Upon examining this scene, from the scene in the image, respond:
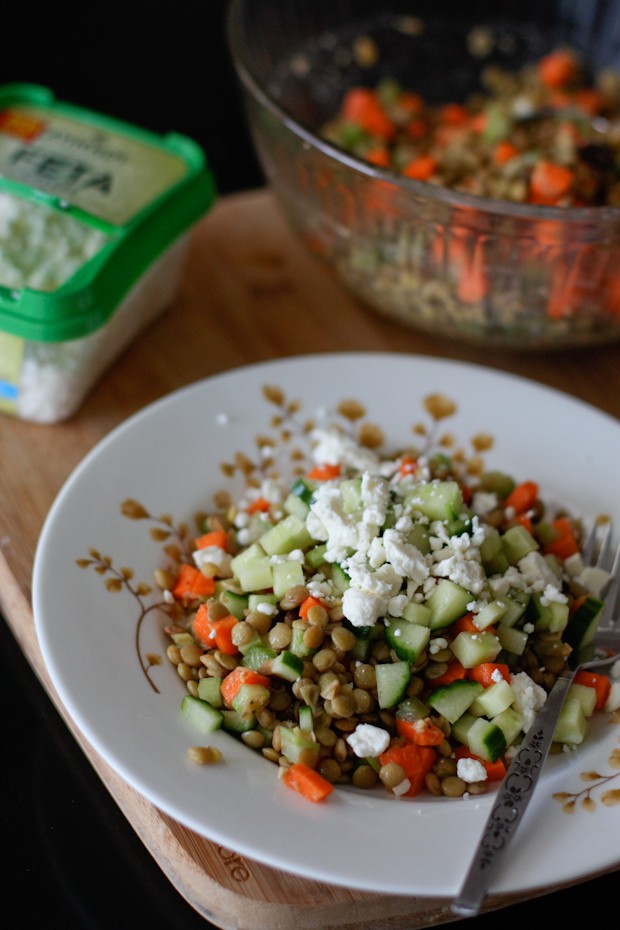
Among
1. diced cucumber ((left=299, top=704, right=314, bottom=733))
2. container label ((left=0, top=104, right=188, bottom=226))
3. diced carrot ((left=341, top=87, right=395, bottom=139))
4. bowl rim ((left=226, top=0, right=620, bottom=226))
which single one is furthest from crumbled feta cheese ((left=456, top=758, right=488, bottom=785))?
diced carrot ((left=341, top=87, right=395, bottom=139))

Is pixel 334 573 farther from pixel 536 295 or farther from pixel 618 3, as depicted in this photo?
pixel 618 3

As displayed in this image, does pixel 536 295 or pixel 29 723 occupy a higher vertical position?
pixel 536 295

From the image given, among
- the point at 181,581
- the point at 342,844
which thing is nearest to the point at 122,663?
the point at 181,581

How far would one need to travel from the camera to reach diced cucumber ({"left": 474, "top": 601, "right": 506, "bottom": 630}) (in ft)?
4.58

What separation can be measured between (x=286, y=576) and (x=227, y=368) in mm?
Result: 801

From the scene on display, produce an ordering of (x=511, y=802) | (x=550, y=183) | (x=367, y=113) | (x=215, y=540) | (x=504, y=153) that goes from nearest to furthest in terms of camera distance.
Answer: (x=511, y=802) → (x=215, y=540) → (x=550, y=183) → (x=504, y=153) → (x=367, y=113)

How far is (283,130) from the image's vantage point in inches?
76.2

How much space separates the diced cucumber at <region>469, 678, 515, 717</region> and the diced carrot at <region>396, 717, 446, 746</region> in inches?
2.6

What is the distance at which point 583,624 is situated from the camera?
4.95ft

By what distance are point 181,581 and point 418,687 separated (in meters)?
0.42

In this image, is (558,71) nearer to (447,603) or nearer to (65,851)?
A: (447,603)

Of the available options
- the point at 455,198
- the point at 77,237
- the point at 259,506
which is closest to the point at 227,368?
the point at 77,237

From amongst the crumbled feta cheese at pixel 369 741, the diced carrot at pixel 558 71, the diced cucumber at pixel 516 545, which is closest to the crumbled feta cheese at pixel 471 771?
the crumbled feta cheese at pixel 369 741

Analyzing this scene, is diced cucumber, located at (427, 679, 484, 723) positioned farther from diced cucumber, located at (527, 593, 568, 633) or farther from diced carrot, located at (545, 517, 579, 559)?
diced carrot, located at (545, 517, 579, 559)
